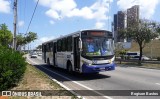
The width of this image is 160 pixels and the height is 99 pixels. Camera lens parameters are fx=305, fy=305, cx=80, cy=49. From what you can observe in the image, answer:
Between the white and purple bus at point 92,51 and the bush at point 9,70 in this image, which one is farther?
the white and purple bus at point 92,51

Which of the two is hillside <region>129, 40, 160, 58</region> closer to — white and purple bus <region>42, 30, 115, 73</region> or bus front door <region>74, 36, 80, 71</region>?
white and purple bus <region>42, 30, 115, 73</region>

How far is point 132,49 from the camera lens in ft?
360

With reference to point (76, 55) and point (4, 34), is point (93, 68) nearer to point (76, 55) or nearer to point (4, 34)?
point (76, 55)

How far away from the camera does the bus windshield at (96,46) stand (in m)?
18.0

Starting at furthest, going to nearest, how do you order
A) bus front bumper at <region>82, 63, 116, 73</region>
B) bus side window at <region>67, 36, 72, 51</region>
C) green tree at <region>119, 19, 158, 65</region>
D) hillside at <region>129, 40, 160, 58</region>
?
hillside at <region>129, 40, 160, 58</region>, green tree at <region>119, 19, 158, 65</region>, bus side window at <region>67, 36, 72, 51</region>, bus front bumper at <region>82, 63, 116, 73</region>

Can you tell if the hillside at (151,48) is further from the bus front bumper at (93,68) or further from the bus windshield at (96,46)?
the bus front bumper at (93,68)

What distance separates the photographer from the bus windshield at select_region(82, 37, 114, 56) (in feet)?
59.0

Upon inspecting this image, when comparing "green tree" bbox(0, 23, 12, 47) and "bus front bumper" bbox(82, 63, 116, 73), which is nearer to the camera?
"bus front bumper" bbox(82, 63, 116, 73)

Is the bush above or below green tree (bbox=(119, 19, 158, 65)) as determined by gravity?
below

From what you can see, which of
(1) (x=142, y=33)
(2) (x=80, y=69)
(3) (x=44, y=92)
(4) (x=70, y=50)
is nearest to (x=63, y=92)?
(3) (x=44, y=92)

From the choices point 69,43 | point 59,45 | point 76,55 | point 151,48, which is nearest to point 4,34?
point 151,48

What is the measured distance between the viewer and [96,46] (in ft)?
59.6

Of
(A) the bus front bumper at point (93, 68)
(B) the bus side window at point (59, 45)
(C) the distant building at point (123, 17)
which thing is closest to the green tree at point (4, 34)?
(C) the distant building at point (123, 17)

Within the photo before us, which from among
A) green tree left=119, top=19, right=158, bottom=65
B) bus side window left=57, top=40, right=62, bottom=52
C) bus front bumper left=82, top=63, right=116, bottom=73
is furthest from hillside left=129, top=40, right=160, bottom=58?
bus front bumper left=82, top=63, right=116, bottom=73
